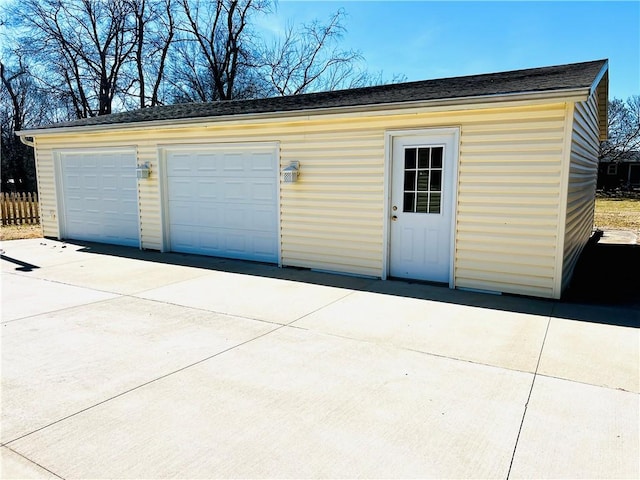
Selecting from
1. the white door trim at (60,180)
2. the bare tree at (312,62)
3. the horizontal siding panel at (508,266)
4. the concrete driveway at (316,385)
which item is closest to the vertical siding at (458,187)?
the horizontal siding panel at (508,266)

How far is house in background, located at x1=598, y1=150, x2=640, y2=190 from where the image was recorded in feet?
107

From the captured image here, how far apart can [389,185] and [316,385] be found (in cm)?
377

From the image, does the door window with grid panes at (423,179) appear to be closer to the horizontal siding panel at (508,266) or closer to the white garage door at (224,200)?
the horizontal siding panel at (508,266)

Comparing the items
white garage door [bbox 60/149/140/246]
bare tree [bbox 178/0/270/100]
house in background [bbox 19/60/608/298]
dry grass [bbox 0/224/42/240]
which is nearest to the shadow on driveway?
house in background [bbox 19/60/608/298]

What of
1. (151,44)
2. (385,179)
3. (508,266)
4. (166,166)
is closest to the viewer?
(508,266)

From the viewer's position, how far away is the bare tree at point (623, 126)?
3256 cm

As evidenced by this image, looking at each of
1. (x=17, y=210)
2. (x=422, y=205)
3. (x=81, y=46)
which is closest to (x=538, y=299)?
(x=422, y=205)

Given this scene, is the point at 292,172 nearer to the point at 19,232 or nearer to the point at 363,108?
the point at 363,108

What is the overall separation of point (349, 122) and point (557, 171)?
2.83 meters

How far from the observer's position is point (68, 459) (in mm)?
2334

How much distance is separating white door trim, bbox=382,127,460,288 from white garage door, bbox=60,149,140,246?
549 cm

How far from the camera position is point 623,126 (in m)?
33.1

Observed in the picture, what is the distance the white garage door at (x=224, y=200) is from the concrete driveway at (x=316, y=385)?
2.28 meters

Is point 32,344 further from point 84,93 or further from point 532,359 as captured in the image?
point 84,93
